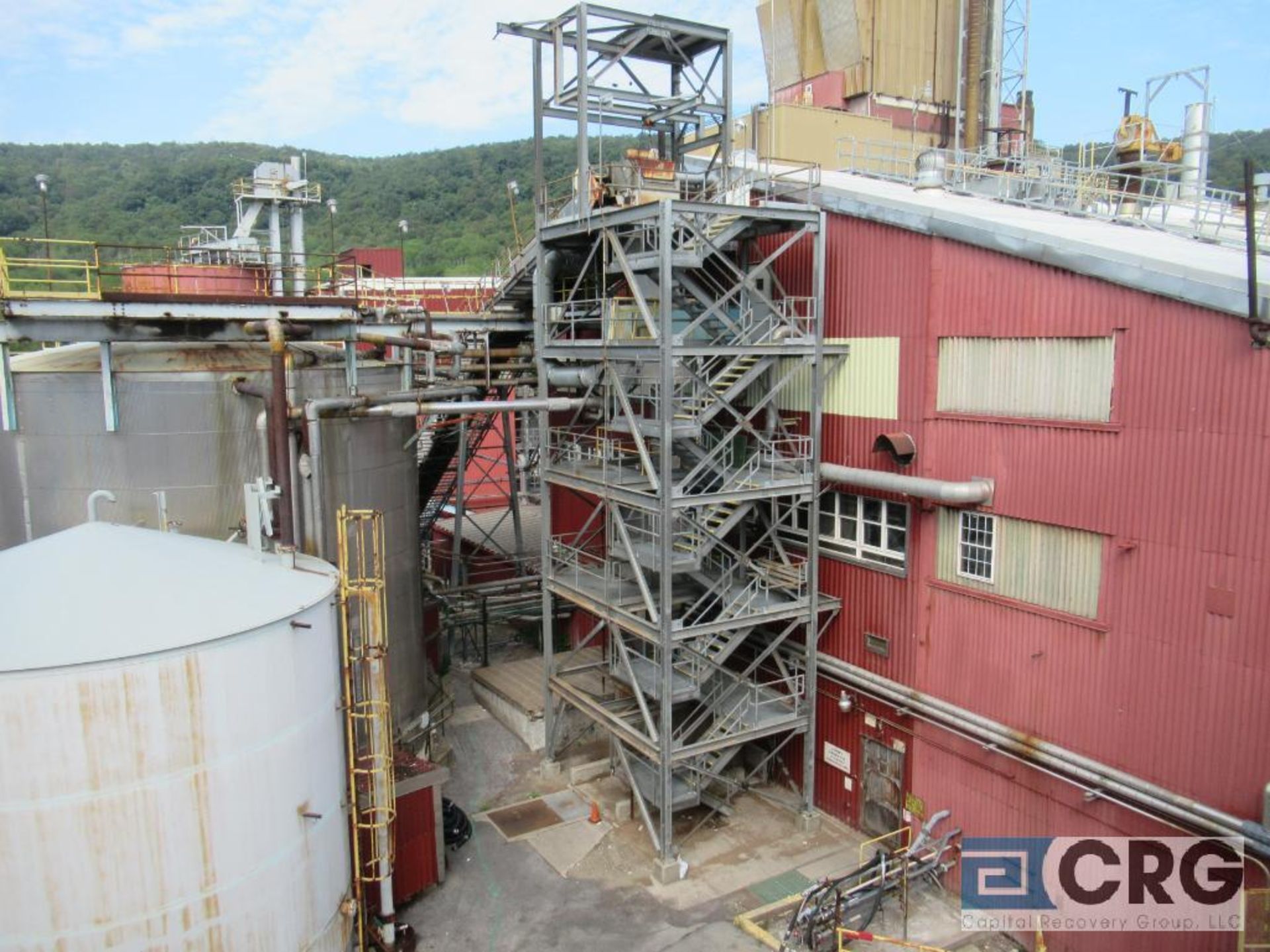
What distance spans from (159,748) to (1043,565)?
12.9 m

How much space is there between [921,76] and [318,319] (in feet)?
72.7

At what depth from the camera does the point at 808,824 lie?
18.3 m

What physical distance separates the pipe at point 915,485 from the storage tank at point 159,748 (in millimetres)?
9549

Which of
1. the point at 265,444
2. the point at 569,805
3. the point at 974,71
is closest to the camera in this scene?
the point at 265,444

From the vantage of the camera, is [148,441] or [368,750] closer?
[368,750]

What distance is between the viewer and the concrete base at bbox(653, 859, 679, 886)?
16.6 meters

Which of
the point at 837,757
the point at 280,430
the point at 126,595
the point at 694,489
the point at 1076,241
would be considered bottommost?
the point at 837,757

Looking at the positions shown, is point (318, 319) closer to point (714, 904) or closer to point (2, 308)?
point (2, 308)

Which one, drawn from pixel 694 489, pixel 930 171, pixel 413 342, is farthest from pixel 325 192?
pixel 694 489

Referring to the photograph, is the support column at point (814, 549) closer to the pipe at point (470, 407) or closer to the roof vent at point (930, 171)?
the roof vent at point (930, 171)

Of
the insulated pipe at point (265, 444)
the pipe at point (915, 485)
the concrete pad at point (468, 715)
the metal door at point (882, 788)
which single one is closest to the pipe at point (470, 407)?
the insulated pipe at point (265, 444)

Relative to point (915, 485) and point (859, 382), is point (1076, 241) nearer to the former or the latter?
point (915, 485)

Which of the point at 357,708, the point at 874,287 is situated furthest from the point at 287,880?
the point at 874,287

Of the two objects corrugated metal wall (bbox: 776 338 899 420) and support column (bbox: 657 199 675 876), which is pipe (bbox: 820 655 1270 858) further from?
corrugated metal wall (bbox: 776 338 899 420)
